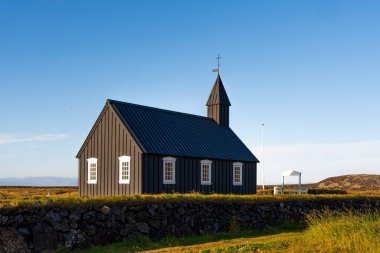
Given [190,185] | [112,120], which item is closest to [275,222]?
[190,185]

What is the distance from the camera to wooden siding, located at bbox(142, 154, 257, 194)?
3042 cm

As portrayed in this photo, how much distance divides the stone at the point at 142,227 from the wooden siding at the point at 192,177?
1009 centimetres

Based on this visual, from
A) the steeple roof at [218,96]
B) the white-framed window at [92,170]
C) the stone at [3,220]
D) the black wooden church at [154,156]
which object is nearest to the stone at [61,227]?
the stone at [3,220]

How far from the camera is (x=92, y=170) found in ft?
110

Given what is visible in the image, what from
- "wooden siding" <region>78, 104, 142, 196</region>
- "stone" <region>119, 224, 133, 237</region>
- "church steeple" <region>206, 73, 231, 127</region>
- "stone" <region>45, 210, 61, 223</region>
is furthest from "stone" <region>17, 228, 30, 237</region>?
"church steeple" <region>206, 73, 231, 127</region>

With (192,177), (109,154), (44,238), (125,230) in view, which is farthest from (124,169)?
(44,238)

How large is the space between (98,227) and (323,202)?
1476 centimetres

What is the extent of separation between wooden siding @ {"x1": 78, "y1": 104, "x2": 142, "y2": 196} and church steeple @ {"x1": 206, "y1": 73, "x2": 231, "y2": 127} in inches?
490

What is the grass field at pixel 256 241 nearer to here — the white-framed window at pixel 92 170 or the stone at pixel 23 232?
the stone at pixel 23 232

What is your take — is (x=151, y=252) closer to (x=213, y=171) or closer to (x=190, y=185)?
(x=190, y=185)

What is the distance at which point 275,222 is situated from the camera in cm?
2520

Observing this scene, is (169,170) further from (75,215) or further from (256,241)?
(75,215)

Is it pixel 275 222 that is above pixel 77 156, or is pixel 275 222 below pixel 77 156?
below

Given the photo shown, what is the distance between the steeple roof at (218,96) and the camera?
42544 millimetres
